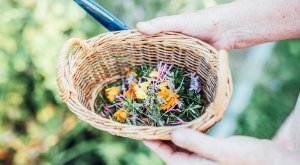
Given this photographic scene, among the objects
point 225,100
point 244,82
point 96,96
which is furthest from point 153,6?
point 225,100

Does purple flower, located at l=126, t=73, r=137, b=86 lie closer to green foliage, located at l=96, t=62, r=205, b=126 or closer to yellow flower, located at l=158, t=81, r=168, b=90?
green foliage, located at l=96, t=62, r=205, b=126

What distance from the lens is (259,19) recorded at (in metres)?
1.58

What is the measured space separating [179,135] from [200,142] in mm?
56

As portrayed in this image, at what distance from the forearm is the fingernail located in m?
0.56

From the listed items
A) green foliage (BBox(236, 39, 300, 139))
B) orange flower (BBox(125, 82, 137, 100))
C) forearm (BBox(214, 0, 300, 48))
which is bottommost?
green foliage (BBox(236, 39, 300, 139))

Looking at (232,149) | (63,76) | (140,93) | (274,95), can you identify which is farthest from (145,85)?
(274,95)

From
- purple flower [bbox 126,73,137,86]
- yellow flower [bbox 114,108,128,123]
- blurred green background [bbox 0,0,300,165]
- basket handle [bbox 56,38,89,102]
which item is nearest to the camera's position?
basket handle [bbox 56,38,89,102]

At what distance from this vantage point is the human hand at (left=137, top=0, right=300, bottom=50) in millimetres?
1555

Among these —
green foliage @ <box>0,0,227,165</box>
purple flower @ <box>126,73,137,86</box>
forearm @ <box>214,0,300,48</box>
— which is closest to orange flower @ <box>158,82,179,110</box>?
purple flower @ <box>126,73,137,86</box>

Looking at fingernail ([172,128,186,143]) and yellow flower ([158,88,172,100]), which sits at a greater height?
fingernail ([172,128,186,143])

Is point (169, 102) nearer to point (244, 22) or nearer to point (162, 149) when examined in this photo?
point (162, 149)

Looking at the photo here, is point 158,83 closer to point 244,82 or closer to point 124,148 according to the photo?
point 124,148

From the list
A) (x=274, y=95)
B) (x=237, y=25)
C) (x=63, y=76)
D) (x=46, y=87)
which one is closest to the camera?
(x=63, y=76)

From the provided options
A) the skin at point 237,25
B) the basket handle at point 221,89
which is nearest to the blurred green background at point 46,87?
the skin at point 237,25
